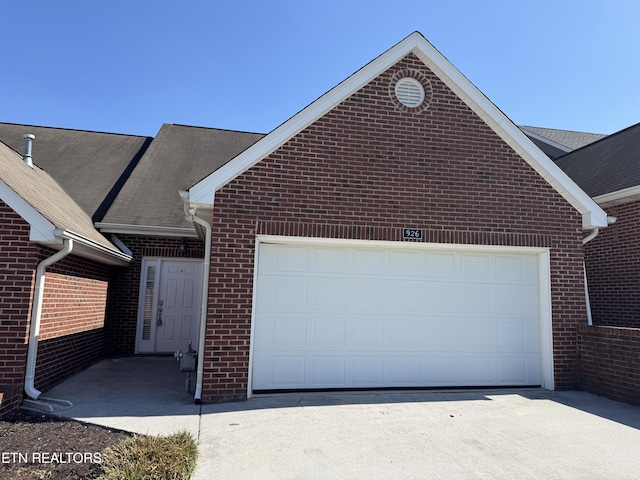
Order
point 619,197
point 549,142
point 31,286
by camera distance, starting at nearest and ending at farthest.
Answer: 1. point 31,286
2. point 619,197
3. point 549,142

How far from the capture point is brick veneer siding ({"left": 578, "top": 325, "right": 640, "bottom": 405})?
6573mm

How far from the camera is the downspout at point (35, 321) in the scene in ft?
19.6

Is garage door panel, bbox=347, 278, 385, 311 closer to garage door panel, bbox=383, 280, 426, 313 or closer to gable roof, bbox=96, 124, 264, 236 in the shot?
garage door panel, bbox=383, 280, 426, 313

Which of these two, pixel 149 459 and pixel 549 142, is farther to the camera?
pixel 549 142

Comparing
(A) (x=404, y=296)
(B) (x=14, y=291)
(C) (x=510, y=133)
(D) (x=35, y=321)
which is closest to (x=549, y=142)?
(C) (x=510, y=133)

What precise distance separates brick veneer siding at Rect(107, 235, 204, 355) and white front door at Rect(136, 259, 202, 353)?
159 millimetres

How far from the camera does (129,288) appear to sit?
1050 cm

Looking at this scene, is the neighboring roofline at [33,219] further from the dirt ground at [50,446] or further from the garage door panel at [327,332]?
the garage door panel at [327,332]

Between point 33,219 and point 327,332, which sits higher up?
point 33,219

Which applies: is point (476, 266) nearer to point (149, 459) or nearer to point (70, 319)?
point (149, 459)

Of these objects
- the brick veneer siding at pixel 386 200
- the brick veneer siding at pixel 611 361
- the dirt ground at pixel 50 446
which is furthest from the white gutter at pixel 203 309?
the brick veneer siding at pixel 611 361

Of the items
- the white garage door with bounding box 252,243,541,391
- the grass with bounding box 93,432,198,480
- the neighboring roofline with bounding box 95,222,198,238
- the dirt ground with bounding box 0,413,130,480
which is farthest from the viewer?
the neighboring roofline with bounding box 95,222,198,238

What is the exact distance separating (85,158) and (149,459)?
12.1 meters

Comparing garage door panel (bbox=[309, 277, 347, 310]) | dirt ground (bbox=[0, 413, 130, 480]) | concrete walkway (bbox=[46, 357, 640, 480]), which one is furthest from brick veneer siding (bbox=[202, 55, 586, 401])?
dirt ground (bbox=[0, 413, 130, 480])
